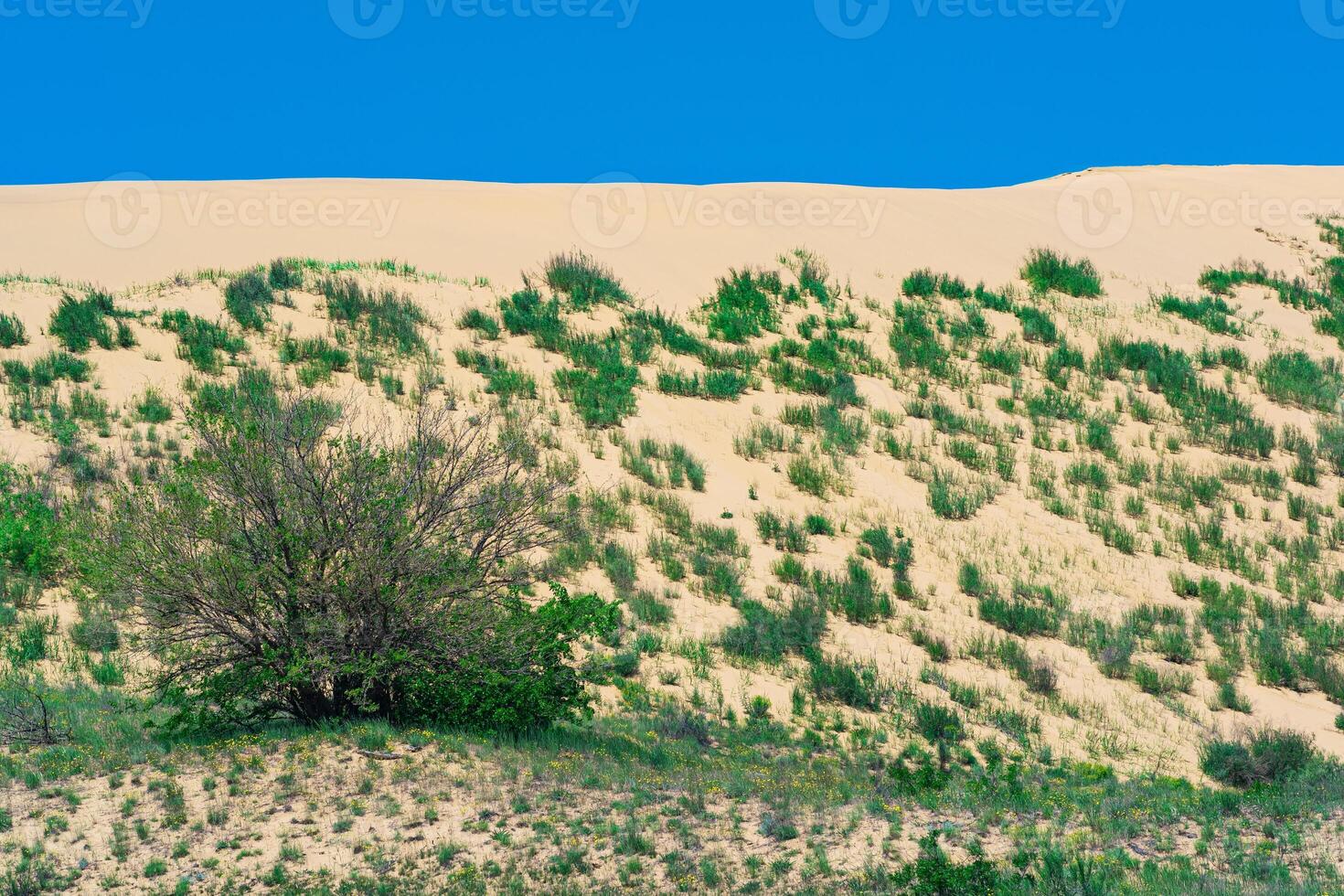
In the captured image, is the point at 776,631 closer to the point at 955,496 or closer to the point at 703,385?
the point at 955,496

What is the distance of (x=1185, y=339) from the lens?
23.8 metres

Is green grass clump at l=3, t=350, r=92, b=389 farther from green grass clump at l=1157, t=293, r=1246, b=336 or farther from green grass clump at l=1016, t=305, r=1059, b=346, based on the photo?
green grass clump at l=1157, t=293, r=1246, b=336

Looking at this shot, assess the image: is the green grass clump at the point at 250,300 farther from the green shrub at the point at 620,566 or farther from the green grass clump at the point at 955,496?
the green grass clump at the point at 955,496

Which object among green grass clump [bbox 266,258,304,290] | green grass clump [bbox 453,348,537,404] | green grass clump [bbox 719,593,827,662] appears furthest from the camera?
green grass clump [bbox 266,258,304,290]

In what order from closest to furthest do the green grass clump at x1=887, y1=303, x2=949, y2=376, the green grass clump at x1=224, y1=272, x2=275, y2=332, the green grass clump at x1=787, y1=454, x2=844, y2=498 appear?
the green grass clump at x1=787, y1=454, x2=844, y2=498
the green grass clump at x1=224, y1=272, x2=275, y2=332
the green grass clump at x1=887, y1=303, x2=949, y2=376

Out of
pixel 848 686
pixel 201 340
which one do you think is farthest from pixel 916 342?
pixel 201 340

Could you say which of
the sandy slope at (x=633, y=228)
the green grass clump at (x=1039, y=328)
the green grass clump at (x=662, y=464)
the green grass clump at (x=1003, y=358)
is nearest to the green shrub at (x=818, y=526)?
the green grass clump at (x=662, y=464)

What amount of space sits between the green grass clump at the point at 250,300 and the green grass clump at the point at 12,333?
10.2 feet

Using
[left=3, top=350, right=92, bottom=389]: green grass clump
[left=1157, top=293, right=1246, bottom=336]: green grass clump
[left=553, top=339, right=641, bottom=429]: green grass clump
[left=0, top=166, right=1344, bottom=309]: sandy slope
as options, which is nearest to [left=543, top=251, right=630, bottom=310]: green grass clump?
[left=0, top=166, right=1344, bottom=309]: sandy slope

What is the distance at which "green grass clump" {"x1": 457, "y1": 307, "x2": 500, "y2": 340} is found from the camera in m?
20.5

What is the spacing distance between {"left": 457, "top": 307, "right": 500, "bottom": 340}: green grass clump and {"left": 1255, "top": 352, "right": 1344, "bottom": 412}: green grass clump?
1415 centimetres

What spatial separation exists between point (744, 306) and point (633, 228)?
6682 millimetres

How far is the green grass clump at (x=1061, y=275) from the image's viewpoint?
85.6ft

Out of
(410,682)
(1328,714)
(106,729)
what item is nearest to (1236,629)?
(1328,714)
